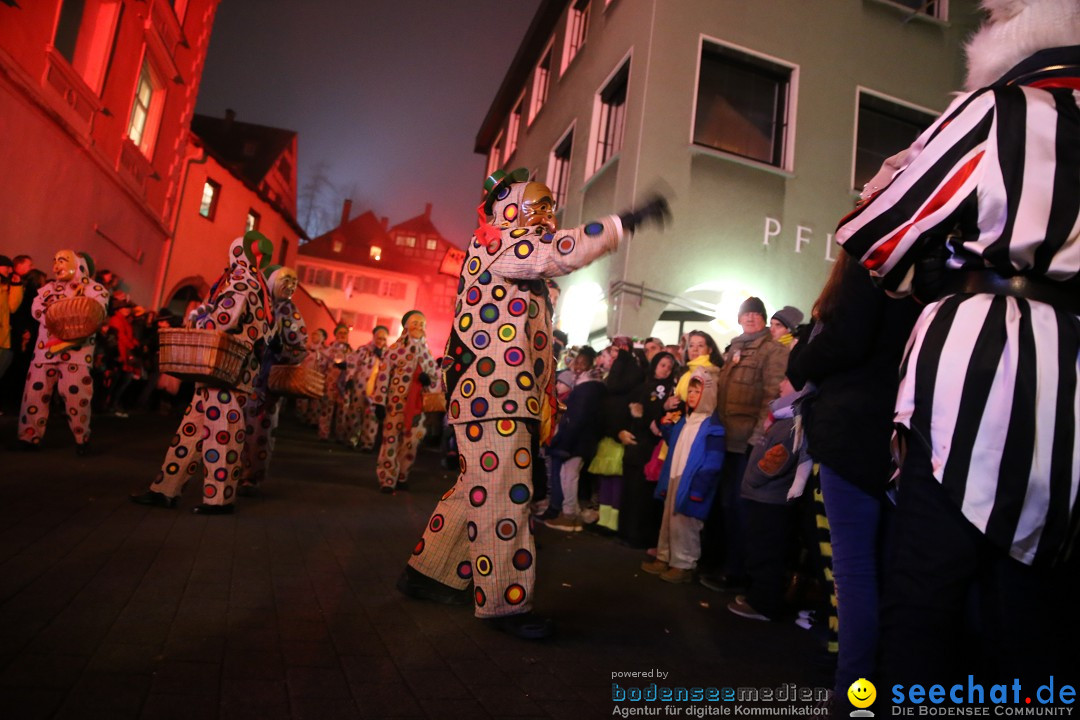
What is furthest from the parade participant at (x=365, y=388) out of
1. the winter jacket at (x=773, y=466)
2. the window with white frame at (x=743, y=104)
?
the winter jacket at (x=773, y=466)

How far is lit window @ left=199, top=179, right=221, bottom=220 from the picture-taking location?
21.8 metres

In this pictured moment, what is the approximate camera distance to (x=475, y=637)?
2924 mm

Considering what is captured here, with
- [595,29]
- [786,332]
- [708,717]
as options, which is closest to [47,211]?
[595,29]

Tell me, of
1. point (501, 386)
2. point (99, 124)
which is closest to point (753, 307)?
point (501, 386)

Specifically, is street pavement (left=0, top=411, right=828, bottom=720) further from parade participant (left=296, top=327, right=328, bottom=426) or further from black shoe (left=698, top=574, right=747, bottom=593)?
parade participant (left=296, top=327, right=328, bottom=426)

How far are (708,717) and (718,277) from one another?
964 centimetres

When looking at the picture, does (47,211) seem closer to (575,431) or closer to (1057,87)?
(575,431)

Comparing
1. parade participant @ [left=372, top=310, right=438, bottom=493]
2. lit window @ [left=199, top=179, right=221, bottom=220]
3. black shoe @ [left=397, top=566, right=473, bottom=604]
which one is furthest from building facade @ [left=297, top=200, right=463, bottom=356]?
black shoe @ [left=397, top=566, right=473, bottom=604]

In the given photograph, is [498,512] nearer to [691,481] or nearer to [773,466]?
[773,466]

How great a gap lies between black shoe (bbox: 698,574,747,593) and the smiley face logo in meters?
3.21

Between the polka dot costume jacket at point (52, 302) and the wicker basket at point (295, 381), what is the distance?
269 cm

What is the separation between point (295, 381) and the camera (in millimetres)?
5715

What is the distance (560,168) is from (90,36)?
986 cm

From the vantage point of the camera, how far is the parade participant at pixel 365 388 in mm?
12773
